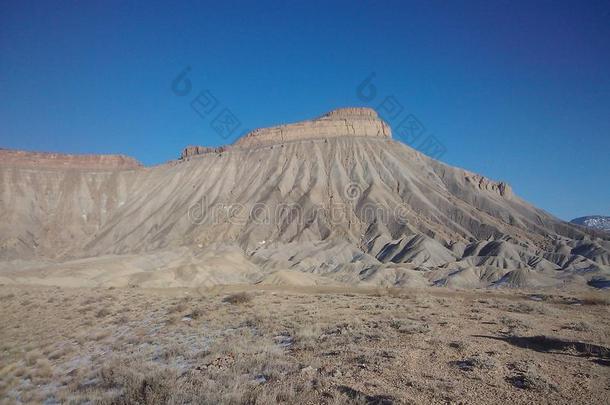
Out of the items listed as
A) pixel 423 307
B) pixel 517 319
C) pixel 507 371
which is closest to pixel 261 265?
pixel 423 307

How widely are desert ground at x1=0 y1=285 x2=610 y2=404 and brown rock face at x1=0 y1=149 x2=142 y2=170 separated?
94083 mm

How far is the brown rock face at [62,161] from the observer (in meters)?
96.9

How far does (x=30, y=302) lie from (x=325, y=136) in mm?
89614

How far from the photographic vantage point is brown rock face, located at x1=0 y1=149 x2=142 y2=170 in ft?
318

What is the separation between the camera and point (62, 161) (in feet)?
333

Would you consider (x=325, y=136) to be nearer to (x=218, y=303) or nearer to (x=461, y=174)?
(x=461, y=174)

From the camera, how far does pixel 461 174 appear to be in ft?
302

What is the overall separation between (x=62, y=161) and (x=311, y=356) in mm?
109653

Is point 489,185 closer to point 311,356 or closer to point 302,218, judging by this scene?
point 302,218

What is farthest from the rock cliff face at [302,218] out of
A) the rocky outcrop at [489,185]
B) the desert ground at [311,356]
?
the desert ground at [311,356]

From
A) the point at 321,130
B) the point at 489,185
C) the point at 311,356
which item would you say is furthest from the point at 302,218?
the point at 311,356

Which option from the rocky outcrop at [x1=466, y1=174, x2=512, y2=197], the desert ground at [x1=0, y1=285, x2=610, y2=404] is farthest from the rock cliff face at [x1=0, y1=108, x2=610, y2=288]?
the desert ground at [x1=0, y1=285, x2=610, y2=404]

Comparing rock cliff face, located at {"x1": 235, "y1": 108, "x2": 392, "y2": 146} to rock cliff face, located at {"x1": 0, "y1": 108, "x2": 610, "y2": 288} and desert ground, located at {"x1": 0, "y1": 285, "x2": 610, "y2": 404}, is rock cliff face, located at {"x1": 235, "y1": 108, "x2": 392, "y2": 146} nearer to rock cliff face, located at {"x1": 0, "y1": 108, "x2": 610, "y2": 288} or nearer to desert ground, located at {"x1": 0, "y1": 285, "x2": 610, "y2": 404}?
rock cliff face, located at {"x1": 0, "y1": 108, "x2": 610, "y2": 288}

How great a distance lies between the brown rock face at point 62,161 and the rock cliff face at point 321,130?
1184 inches
